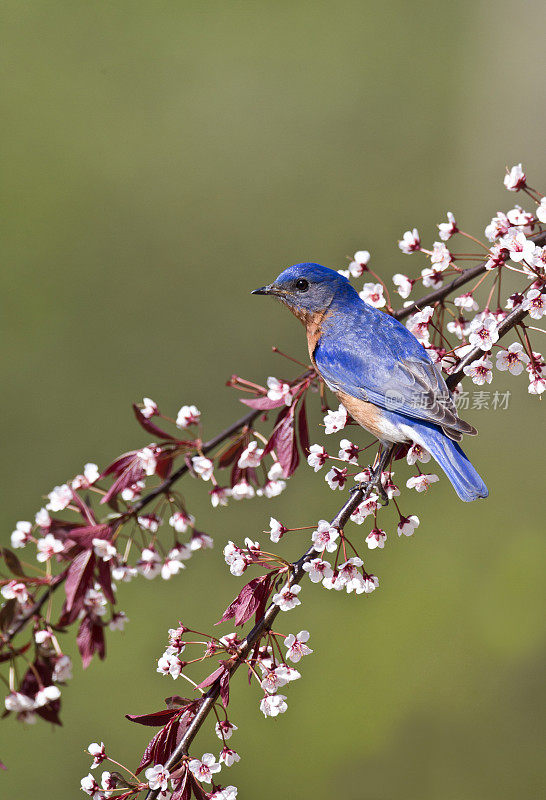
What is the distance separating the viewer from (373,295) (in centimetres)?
219

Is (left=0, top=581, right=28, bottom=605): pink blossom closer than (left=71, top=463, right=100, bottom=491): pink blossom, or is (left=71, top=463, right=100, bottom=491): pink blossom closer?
(left=0, top=581, right=28, bottom=605): pink blossom

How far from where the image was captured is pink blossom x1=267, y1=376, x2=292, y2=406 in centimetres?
180

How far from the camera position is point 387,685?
3.86 metres

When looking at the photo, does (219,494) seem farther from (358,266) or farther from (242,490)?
(358,266)

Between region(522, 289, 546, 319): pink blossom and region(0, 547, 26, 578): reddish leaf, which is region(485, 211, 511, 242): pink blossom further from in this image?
region(0, 547, 26, 578): reddish leaf

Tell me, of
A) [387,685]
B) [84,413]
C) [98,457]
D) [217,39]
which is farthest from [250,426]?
[217,39]

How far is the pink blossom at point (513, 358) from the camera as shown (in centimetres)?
177

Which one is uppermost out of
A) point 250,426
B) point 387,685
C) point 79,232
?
point 79,232

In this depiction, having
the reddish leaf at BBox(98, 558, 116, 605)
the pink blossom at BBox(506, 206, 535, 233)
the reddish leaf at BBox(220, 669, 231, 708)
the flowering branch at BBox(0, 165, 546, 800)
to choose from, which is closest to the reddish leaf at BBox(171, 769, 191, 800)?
the flowering branch at BBox(0, 165, 546, 800)

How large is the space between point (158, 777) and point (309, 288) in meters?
1.42

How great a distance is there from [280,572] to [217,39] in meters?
6.08

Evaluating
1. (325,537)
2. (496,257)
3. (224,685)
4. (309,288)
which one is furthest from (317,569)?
Answer: (309,288)

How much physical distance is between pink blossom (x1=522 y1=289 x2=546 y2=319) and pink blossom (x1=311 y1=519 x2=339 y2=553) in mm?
597

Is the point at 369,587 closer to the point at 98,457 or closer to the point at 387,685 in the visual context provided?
the point at 387,685
